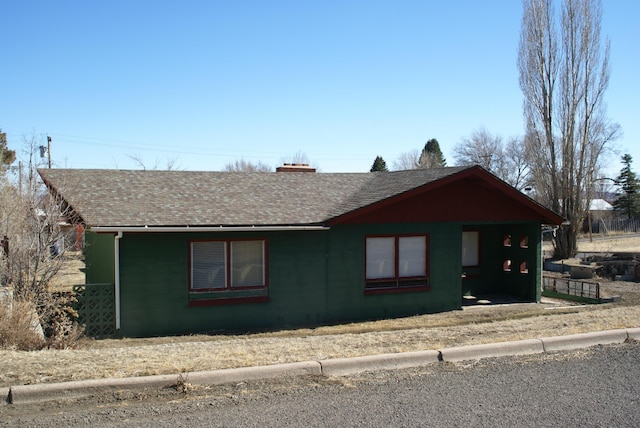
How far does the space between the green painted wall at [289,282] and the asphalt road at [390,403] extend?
6314mm

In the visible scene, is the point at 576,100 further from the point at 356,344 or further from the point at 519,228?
the point at 356,344

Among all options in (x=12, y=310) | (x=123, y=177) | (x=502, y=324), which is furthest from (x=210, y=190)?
(x=502, y=324)

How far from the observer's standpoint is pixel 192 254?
12.8m

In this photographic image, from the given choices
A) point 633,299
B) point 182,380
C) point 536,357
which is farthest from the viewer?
point 633,299

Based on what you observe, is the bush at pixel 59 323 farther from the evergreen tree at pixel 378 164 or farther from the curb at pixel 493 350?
the evergreen tree at pixel 378 164

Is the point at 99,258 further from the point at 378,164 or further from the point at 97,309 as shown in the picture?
the point at 378,164

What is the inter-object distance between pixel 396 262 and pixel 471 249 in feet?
14.7

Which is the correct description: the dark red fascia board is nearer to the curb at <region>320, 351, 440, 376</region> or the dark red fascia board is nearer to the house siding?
the house siding

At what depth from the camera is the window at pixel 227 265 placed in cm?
1291

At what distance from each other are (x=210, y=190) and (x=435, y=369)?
31.0 feet

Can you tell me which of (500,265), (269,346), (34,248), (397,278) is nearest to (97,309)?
(34,248)

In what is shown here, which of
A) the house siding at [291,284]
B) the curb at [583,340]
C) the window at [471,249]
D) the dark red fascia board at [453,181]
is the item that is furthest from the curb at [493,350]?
the window at [471,249]

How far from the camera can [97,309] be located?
470 inches

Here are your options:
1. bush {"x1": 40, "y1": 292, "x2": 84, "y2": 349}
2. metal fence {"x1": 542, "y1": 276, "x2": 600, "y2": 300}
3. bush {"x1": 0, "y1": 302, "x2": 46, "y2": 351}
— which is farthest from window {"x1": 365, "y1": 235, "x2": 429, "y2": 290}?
bush {"x1": 0, "y1": 302, "x2": 46, "y2": 351}
